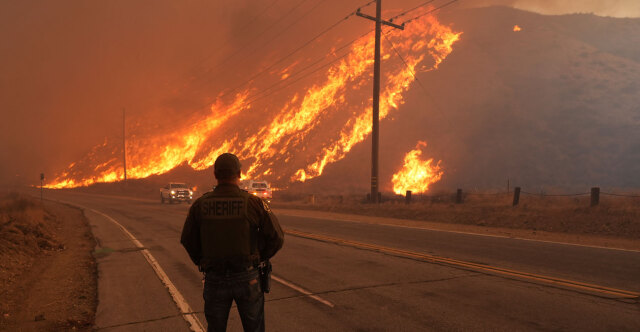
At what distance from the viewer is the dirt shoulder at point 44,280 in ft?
19.5

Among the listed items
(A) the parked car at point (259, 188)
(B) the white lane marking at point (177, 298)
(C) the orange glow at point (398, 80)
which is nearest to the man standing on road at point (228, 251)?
(B) the white lane marking at point (177, 298)

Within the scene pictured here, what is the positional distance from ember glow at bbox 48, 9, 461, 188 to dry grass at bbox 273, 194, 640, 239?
1307 inches

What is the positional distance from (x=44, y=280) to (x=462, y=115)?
2110 inches

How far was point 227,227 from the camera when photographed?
10.4 feet

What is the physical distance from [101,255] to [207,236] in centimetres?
980

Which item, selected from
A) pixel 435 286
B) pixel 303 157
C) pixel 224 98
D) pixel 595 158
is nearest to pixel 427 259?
pixel 435 286

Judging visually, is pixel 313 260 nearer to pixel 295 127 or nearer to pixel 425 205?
pixel 425 205

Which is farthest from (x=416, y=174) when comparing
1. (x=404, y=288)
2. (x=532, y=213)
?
(x=404, y=288)

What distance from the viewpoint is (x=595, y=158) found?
44.2m

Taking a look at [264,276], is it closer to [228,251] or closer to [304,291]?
[228,251]

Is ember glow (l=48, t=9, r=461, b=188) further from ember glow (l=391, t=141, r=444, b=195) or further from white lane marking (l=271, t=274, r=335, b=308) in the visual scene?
white lane marking (l=271, t=274, r=335, b=308)

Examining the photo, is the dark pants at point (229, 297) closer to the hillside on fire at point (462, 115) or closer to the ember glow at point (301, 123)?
the hillside on fire at point (462, 115)

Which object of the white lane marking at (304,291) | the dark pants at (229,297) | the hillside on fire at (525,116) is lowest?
the white lane marking at (304,291)

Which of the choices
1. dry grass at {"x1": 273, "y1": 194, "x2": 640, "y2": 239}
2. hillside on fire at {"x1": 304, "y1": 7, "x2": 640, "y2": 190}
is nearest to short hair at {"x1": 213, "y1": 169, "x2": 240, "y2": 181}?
dry grass at {"x1": 273, "y1": 194, "x2": 640, "y2": 239}
